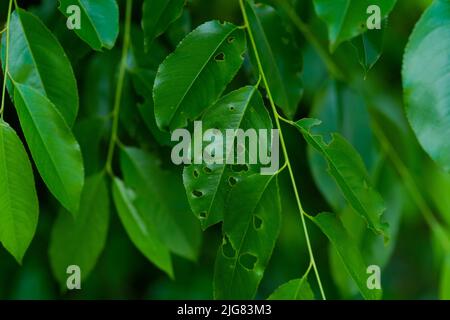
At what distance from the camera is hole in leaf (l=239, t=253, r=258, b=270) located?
0.73m

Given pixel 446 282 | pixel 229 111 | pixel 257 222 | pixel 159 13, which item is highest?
pixel 159 13

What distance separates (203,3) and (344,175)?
2.03 feet

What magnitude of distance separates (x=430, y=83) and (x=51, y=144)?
0.37 meters

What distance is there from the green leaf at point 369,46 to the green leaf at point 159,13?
192mm

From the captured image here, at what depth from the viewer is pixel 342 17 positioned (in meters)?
0.63

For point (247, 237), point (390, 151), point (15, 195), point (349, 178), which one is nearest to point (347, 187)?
point (349, 178)

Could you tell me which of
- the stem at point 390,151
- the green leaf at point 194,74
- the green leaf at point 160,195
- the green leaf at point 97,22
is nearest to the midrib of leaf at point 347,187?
the green leaf at point 194,74

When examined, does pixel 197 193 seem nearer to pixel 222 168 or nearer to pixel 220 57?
pixel 222 168

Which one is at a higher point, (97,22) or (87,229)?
(97,22)

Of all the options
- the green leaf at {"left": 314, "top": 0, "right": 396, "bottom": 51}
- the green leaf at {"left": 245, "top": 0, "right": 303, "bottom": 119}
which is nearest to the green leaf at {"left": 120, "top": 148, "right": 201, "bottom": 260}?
the green leaf at {"left": 245, "top": 0, "right": 303, "bottom": 119}

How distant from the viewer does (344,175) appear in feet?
2.37

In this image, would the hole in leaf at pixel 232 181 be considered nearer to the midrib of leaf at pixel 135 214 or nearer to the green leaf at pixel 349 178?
the green leaf at pixel 349 178
